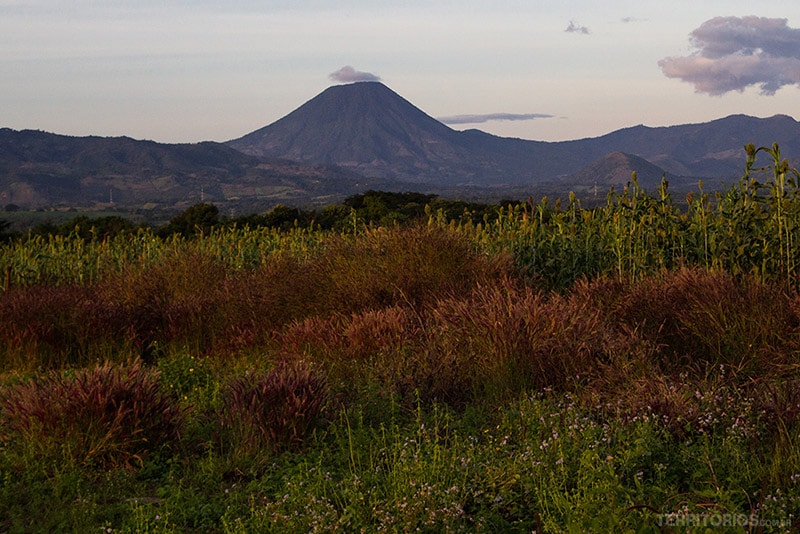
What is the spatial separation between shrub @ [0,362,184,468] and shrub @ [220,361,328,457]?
1.36 ft

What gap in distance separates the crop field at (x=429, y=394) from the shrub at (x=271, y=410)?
0.02 metres

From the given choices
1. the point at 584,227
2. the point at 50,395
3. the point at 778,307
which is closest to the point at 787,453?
the point at 778,307

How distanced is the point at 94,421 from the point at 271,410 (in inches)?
47.4

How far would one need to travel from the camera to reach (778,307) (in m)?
7.48

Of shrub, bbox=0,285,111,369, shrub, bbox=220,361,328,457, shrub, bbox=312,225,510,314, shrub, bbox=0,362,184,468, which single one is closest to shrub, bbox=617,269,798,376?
shrub, bbox=312,225,510,314

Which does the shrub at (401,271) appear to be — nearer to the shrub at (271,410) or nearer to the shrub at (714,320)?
the shrub at (714,320)

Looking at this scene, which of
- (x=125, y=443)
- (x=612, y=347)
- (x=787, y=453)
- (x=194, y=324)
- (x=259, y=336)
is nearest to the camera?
(x=787, y=453)

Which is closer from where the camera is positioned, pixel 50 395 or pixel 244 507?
pixel 244 507

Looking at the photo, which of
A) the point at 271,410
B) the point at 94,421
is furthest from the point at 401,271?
the point at 94,421

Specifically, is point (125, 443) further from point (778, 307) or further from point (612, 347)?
point (778, 307)

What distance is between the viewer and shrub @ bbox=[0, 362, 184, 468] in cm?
536

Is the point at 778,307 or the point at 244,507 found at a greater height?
the point at 778,307

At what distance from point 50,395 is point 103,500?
1113mm

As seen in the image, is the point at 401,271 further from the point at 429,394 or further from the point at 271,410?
the point at 271,410
